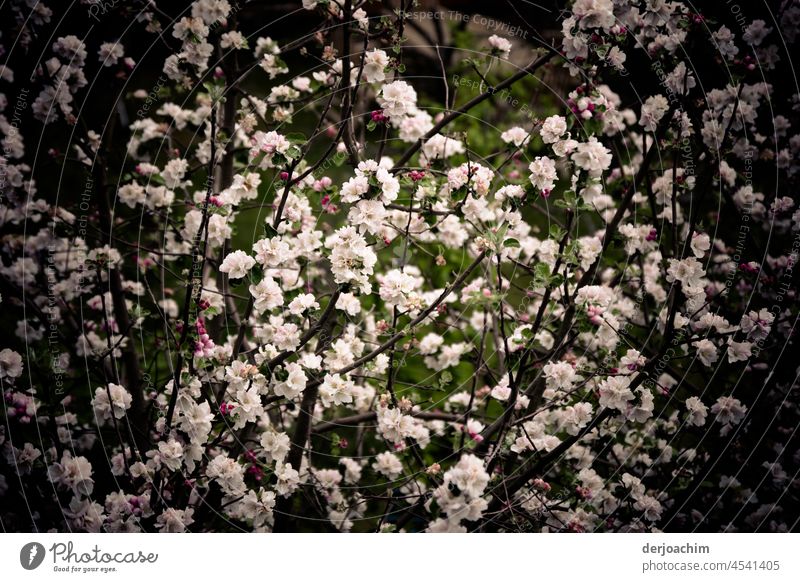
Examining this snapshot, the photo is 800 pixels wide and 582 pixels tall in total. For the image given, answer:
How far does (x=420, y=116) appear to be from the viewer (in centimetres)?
165

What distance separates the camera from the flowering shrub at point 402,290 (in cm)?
138

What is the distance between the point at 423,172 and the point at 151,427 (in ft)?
2.89

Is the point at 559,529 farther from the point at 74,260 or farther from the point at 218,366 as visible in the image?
the point at 74,260

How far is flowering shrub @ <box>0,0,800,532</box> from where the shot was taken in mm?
1379

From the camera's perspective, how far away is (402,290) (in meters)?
1.37
